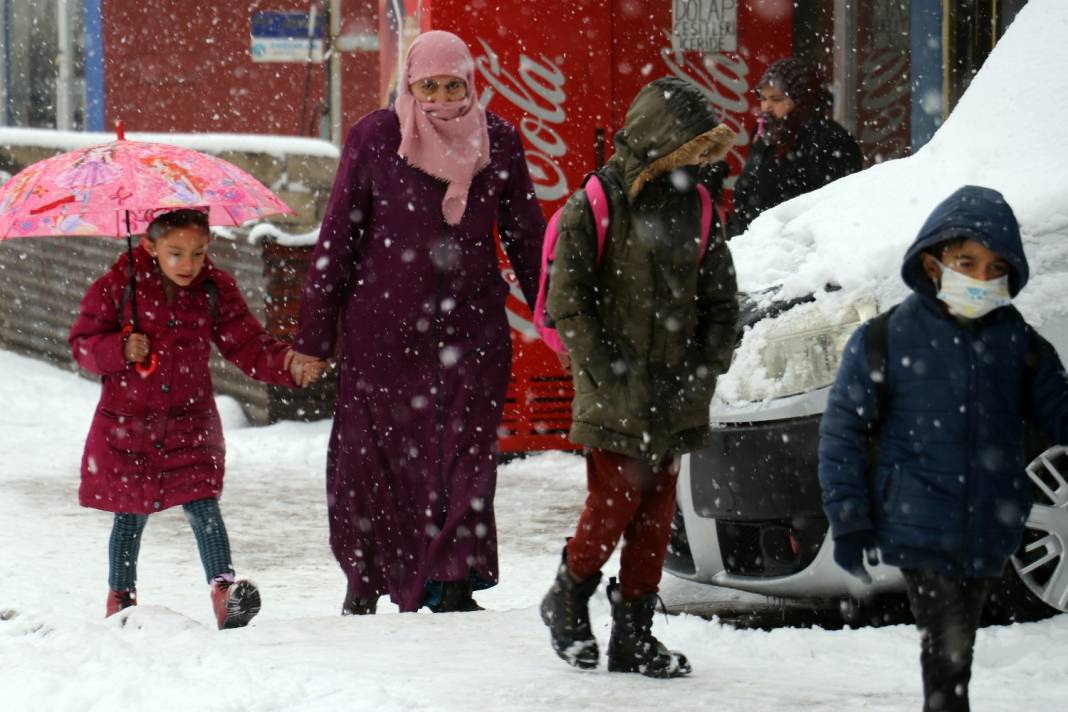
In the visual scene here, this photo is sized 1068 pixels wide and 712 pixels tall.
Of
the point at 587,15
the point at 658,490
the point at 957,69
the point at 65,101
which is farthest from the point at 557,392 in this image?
the point at 65,101

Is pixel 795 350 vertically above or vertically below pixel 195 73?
below

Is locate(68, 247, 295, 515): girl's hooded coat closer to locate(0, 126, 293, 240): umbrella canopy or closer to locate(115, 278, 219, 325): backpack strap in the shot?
locate(115, 278, 219, 325): backpack strap

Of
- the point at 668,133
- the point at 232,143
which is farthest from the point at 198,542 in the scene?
the point at 232,143

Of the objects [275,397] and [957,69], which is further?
[275,397]

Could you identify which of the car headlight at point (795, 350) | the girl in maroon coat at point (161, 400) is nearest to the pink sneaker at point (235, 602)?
the girl in maroon coat at point (161, 400)

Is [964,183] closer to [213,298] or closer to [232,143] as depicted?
[213,298]

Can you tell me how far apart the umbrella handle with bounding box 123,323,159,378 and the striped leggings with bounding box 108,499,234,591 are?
1.44ft

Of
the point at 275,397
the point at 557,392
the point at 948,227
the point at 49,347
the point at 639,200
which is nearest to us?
the point at 948,227

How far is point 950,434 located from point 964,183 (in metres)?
2.01

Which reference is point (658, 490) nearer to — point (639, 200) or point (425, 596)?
point (639, 200)

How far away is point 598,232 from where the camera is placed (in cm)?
473

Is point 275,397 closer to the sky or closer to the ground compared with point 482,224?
closer to the ground

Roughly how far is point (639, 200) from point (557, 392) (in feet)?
16.7

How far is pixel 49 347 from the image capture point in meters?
14.2
